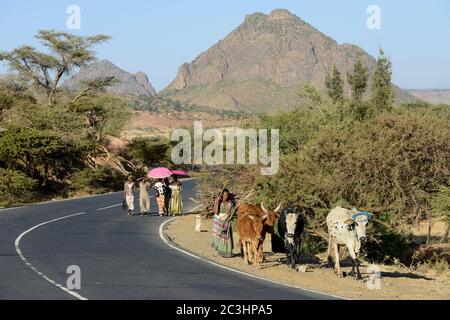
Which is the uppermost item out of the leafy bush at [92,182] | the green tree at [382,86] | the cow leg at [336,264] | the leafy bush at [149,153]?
the green tree at [382,86]

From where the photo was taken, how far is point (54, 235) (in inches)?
941

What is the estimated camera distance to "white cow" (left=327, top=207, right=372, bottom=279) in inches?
686

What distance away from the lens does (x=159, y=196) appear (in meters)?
32.5

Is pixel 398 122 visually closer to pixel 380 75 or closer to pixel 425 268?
pixel 425 268

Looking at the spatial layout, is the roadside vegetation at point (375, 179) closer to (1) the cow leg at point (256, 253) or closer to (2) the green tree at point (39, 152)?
(1) the cow leg at point (256, 253)

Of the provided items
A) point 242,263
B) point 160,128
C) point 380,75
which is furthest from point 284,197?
point 160,128

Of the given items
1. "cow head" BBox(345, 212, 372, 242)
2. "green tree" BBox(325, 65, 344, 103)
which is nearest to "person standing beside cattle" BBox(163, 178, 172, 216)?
"cow head" BBox(345, 212, 372, 242)

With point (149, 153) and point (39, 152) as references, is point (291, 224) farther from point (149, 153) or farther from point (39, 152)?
point (149, 153)

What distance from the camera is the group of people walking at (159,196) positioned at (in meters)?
31.5

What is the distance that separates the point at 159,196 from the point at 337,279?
16.0 m

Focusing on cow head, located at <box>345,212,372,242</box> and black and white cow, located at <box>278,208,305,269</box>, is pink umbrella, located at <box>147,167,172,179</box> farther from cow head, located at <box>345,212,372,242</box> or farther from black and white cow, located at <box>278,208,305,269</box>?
cow head, located at <box>345,212,372,242</box>

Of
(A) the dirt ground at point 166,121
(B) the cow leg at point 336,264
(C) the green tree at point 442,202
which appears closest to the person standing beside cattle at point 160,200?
(C) the green tree at point 442,202

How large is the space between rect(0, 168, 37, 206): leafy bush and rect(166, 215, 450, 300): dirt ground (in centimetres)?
1831

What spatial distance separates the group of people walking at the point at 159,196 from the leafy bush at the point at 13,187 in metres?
9.29
